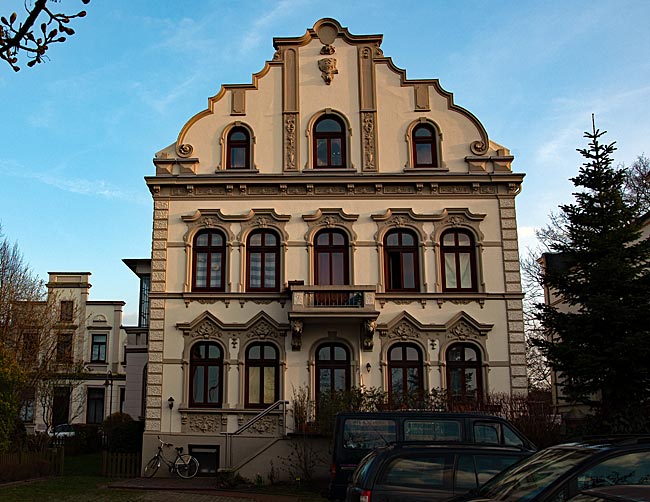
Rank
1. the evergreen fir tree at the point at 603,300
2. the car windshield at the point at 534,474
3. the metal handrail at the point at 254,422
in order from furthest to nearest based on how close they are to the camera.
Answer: the metal handrail at the point at 254,422, the evergreen fir tree at the point at 603,300, the car windshield at the point at 534,474

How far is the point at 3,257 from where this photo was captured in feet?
109

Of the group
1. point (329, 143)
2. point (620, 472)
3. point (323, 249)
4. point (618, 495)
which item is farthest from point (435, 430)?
point (329, 143)

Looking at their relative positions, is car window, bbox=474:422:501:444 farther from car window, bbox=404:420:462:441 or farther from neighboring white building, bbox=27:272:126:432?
neighboring white building, bbox=27:272:126:432

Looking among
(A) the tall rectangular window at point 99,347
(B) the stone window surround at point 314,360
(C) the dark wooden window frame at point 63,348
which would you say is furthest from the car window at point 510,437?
(A) the tall rectangular window at point 99,347

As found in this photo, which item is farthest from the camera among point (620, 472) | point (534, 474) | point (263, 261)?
point (263, 261)

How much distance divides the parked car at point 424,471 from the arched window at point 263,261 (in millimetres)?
14465

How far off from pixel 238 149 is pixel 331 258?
522cm

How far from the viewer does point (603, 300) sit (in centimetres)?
1867

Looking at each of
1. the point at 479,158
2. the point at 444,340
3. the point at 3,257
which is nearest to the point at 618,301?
the point at 444,340

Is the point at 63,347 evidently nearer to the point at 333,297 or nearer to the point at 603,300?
the point at 333,297

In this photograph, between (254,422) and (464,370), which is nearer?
(254,422)

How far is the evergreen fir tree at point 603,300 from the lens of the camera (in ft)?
61.4

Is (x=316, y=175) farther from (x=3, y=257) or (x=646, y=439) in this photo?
(x=646, y=439)

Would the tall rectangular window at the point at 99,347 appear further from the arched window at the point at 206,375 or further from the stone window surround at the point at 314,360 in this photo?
the stone window surround at the point at 314,360
